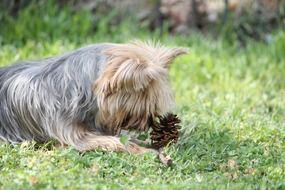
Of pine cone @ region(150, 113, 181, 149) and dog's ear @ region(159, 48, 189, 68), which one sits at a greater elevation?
dog's ear @ region(159, 48, 189, 68)

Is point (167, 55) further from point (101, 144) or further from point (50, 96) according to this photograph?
point (50, 96)

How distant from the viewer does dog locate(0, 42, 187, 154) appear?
5688mm

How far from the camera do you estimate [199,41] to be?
10172 millimetres

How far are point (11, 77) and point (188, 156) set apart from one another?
4.92 ft

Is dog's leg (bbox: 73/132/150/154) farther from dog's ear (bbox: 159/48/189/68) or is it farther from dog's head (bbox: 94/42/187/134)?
dog's ear (bbox: 159/48/189/68)

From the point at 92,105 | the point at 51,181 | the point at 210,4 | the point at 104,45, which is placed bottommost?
the point at 51,181

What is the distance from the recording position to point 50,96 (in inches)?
234

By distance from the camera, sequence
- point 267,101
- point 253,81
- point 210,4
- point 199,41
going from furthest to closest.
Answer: point 210,4 → point 199,41 → point 253,81 → point 267,101

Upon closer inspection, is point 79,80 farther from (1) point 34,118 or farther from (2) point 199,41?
(2) point 199,41

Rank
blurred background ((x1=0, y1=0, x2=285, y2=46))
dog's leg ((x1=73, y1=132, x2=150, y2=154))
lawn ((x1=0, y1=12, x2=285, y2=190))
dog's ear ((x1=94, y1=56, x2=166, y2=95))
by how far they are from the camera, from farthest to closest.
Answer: blurred background ((x1=0, y1=0, x2=285, y2=46)) < dog's leg ((x1=73, y1=132, x2=150, y2=154)) < dog's ear ((x1=94, y1=56, x2=166, y2=95)) < lawn ((x1=0, y1=12, x2=285, y2=190))

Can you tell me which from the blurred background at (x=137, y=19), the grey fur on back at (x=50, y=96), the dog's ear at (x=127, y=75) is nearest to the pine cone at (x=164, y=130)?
the dog's ear at (x=127, y=75)

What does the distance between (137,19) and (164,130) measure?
494cm

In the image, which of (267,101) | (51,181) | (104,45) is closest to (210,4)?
(267,101)

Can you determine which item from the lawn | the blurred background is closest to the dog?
the lawn
